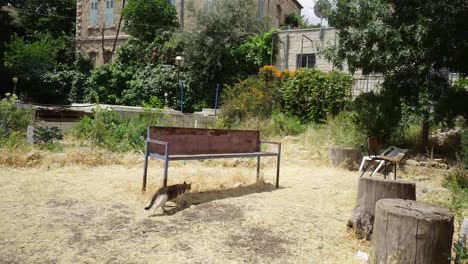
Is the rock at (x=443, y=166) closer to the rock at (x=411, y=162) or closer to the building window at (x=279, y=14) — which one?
the rock at (x=411, y=162)

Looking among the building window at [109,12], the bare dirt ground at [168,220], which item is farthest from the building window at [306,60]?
the building window at [109,12]

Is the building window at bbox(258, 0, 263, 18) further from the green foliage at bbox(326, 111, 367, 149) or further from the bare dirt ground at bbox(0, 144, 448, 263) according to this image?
the bare dirt ground at bbox(0, 144, 448, 263)

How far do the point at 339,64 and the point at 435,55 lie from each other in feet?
6.72

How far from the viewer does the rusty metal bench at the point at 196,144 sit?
4.73 m

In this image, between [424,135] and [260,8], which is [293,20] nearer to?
[260,8]

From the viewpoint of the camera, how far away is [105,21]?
81.0 feet

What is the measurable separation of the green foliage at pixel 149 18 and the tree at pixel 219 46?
3513 mm

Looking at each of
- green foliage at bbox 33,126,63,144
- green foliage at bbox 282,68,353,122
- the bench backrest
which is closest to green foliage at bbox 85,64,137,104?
green foliage at bbox 282,68,353,122

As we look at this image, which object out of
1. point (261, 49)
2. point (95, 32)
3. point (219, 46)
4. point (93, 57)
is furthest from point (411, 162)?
point (95, 32)

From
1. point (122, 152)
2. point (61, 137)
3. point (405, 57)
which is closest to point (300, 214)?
point (122, 152)

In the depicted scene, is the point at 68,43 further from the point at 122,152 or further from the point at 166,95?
the point at 122,152

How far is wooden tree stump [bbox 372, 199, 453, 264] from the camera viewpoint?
8.68 feet

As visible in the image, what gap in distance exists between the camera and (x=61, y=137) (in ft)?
28.0

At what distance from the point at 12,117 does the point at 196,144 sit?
504 centimetres
